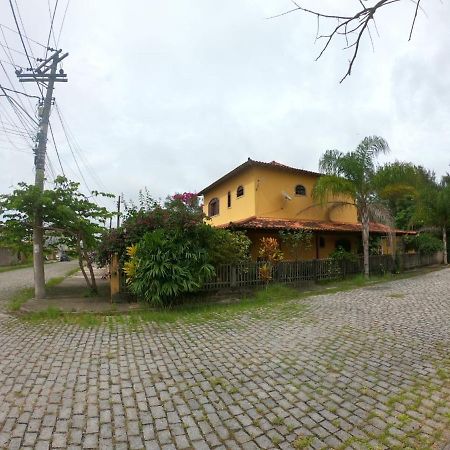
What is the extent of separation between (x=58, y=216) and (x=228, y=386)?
335 inches

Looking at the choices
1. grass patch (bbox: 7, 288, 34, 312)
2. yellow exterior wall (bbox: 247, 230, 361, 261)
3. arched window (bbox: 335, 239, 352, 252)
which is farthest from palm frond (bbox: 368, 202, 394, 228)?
grass patch (bbox: 7, 288, 34, 312)

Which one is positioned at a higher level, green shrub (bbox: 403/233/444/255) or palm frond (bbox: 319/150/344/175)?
palm frond (bbox: 319/150/344/175)

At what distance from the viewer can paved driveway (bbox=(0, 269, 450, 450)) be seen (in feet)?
8.91

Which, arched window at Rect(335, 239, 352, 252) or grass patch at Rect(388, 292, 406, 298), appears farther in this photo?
arched window at Rect(335, 239, 352, 252)

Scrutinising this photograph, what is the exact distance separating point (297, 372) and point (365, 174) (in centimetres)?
1153

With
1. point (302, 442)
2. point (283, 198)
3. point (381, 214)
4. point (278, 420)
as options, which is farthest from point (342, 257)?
point (302, 442)

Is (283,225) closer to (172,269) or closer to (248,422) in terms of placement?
(172,269)

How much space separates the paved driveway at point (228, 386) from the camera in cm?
272

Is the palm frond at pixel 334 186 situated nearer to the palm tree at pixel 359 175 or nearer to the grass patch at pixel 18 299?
the palm tree at pixel 359 175

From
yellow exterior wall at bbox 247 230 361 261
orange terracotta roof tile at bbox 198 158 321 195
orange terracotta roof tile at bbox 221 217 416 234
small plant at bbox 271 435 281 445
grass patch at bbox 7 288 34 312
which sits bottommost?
small plant at bbox 271 435 281 445

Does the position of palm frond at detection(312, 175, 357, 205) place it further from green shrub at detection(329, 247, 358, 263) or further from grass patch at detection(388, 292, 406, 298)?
grass patch at detection(388, 292, 406, 298)

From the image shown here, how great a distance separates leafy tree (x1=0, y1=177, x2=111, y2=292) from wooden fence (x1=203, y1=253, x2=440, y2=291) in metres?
4.20

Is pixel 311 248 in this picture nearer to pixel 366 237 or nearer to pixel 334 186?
pixel 366 237

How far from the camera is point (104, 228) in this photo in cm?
1031
